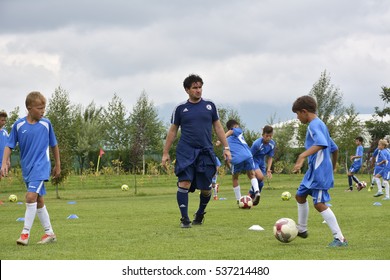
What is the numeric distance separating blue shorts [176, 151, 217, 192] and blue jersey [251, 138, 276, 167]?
19.9 feet

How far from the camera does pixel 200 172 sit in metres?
11.8

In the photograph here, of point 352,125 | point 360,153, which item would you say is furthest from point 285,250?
point 352,125

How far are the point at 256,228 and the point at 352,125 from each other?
156 ft

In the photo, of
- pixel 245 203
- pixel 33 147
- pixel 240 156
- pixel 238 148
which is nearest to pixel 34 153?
pixel 33 147

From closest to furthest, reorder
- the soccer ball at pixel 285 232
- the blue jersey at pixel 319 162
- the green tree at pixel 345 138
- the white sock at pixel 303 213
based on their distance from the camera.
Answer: the blue jersey at pixel 319 162 → the soccer ball at pixel 285 232 → the white sock at pixel 303 213 → the green tree at pixel 345 138

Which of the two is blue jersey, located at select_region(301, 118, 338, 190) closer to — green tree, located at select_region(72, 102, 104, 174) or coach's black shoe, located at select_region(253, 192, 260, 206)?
coach's black shoe, located at select_region(253, 192, 260, 206)

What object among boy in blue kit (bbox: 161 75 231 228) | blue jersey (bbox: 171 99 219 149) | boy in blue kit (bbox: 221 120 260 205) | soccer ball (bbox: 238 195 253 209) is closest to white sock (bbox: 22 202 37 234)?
boy in blue kit (bbox: 161 75 231 228)

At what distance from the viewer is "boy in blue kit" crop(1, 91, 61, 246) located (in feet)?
31.3

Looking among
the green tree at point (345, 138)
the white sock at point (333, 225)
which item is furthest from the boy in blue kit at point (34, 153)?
the green tree at point (345, 138)

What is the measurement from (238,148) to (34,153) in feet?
29.1

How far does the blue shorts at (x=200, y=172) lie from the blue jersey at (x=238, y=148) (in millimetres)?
5639

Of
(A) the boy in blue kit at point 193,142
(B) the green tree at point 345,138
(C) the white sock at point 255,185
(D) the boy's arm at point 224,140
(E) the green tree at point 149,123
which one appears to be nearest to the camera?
(A) the boy in blue kit at point 193,142

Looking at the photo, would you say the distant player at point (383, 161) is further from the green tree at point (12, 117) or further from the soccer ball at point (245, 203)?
the green tree at point (12, 117)

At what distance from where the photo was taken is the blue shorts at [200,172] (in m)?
11.8
